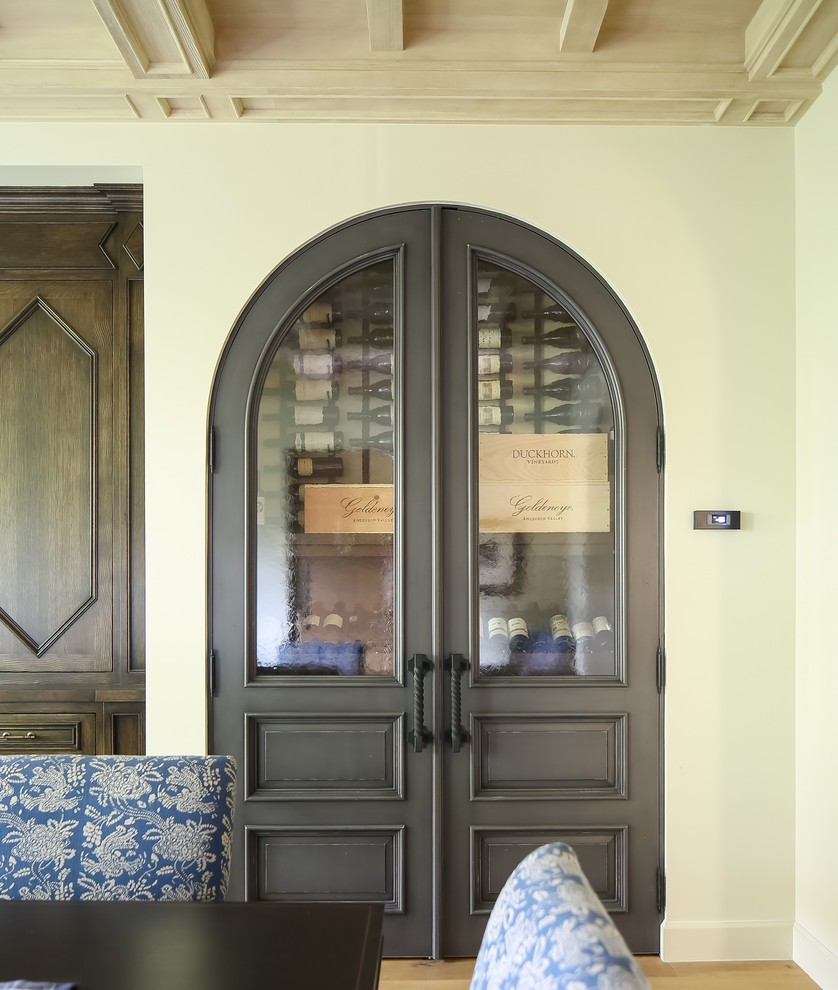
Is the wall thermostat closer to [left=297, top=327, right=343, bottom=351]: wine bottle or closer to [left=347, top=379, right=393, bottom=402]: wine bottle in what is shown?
[left=347, top=379, right=393, bottom=402]: wine bottle

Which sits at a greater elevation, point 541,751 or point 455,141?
point 455,141

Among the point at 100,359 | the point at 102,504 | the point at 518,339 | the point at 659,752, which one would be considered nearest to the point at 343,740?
the point at 659,752

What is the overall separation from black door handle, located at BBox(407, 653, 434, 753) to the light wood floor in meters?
0.69

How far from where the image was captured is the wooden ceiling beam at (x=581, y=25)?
6.88ft

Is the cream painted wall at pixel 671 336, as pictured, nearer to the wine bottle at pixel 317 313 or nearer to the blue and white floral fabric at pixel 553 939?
the wine bottle at pixel 317 313

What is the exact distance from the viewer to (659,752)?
257 centimetres

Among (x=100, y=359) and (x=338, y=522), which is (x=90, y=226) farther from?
(x=338, y=522)

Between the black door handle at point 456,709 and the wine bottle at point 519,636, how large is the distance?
0.19 m

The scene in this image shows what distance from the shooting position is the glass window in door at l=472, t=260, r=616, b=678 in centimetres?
260

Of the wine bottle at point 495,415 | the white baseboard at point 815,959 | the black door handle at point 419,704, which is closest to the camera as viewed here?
the white baseboard at point 815,959

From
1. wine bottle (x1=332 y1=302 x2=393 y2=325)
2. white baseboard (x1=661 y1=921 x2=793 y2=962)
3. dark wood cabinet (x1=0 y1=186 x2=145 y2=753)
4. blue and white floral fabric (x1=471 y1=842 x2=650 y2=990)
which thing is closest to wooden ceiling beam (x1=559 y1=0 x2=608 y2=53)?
wine bottle (x1=332 y1=302 x2=393 y2=325)

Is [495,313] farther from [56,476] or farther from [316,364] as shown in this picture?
[56,476]

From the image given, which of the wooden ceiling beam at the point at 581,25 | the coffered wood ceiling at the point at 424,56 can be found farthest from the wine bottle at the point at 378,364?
the wooden ceiling beam at the point at 581,25

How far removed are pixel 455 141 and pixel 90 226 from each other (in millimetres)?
1391
